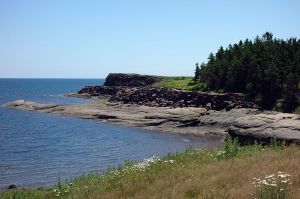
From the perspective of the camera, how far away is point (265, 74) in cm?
6612

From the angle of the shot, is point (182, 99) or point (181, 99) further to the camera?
point (181, 99)

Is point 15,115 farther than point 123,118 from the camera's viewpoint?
Yes

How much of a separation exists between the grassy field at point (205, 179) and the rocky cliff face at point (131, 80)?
12274 centimetres

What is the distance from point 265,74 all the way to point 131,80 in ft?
274

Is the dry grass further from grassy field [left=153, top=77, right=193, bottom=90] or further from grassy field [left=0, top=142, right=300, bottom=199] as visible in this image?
grassy field [left=153, top=77, right=193, bottom=90]

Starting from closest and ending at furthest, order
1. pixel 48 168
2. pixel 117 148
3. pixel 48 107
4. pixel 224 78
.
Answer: pixel 48 168 < pixel 117 148 < pixel 224 78 < pixel 48 107

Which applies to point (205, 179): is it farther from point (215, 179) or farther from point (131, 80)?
point (131, 80)

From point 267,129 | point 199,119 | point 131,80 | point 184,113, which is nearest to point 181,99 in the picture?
point 184,113

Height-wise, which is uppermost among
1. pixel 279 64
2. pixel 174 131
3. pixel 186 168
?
pixel 279 64

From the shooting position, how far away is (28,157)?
4003cm

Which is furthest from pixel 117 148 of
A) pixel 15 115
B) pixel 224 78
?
pixel 15 115

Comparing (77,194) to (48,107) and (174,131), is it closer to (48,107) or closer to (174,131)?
(174,131)

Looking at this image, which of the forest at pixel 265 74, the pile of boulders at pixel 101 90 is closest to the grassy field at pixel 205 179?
the forest at pixel 265 74

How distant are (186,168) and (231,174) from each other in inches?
116
